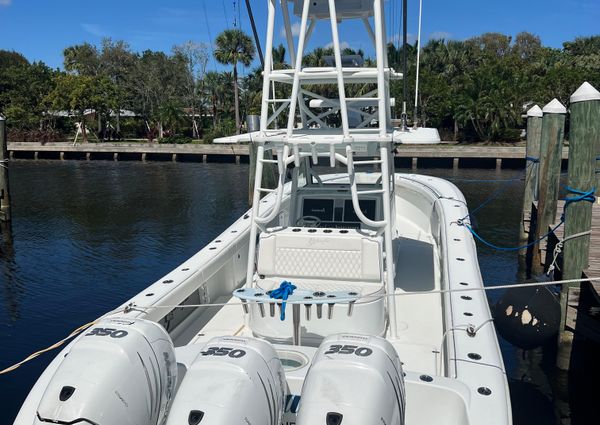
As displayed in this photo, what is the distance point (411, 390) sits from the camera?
Answer: 146 inches

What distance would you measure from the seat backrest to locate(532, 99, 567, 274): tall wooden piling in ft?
17.1

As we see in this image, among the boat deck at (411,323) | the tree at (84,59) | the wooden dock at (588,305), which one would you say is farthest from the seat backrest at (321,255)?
the tree at (84,59)

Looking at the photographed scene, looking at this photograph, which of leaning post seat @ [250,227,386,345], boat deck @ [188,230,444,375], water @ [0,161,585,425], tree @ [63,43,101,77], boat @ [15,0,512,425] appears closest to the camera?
boat @ [15,0,512,425]

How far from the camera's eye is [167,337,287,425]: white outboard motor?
2.76m

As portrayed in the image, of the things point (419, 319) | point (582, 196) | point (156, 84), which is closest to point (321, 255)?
point (419, 319)

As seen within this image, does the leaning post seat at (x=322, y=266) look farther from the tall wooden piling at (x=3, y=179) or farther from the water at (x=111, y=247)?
the tall wooden piling at (x=3, y=179)

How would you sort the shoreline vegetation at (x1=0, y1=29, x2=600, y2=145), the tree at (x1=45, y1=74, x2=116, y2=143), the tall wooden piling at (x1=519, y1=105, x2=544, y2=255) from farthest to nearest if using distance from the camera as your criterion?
the tree at (x1=45, y1=74, x2=116, y2=143) < the shoreline vegetation at (x1=0, y1=29, x2=600, y2=145) < the tall wooden piling at (x1=519, y1=105, x2=544, y2=255)

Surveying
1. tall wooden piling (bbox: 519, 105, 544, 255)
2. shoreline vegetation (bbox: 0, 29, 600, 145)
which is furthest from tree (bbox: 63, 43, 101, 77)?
tall wooden piling (bbox: 519, 105, 544, 255)

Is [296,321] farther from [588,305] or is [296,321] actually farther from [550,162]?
[550,162]

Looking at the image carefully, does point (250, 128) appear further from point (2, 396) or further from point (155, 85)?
point (155, 85)

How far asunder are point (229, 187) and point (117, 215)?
678cm

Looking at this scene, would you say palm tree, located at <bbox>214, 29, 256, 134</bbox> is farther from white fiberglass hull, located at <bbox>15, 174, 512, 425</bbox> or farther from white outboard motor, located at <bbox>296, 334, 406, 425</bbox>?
white outboard motor, located at <bbox>296, 334, 406, 425</bbox>

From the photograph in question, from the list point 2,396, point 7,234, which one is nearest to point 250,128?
point 2,396

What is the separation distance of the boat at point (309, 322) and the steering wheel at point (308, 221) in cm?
3
